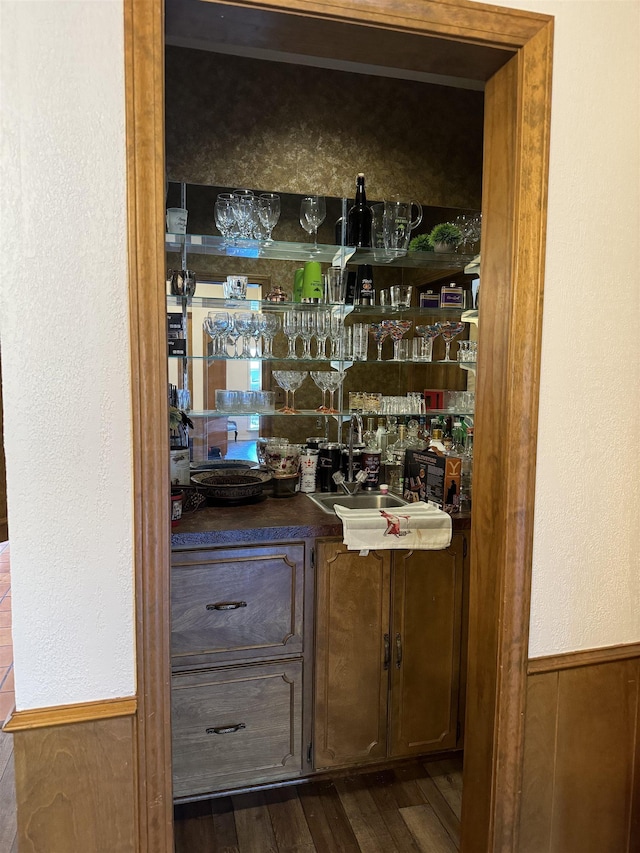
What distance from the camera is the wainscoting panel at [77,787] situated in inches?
42.8

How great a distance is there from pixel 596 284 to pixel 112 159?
108 centimetres

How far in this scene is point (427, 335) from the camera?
273 centimetres

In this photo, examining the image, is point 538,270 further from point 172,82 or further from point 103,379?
point 172,82

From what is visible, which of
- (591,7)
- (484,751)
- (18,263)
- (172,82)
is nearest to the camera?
(18,263)

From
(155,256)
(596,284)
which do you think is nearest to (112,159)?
(155,256)

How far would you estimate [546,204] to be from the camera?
4.25 feet

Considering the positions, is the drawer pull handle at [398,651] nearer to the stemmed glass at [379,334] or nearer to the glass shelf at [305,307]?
the stemmed glass at [379,334]

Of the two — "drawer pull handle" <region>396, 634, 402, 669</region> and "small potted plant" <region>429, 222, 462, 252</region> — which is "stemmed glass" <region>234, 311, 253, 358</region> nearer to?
"small potted plant" <region>429, 222, 462, 252</region>

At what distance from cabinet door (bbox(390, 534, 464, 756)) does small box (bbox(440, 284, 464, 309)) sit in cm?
113

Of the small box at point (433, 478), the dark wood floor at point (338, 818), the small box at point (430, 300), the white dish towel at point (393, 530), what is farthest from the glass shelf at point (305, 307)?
the dark wood floor at point (338, 818)

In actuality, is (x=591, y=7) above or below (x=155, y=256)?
above

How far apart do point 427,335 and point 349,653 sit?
4.81 ft

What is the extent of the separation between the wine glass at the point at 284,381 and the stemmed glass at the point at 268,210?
1.81ft

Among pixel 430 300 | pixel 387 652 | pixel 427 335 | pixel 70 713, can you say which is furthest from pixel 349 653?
pixel 430 300
